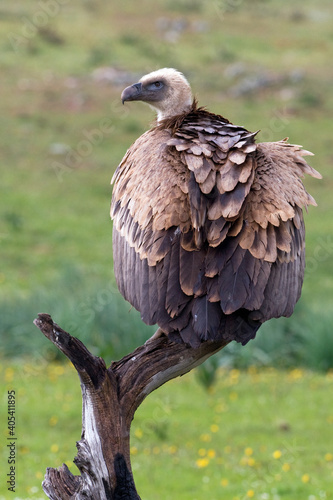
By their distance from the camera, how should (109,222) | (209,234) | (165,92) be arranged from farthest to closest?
(109,222) < (165,92) < (209,234)

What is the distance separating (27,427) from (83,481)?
477 cm

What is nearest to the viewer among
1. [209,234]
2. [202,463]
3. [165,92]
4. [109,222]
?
[209,234]

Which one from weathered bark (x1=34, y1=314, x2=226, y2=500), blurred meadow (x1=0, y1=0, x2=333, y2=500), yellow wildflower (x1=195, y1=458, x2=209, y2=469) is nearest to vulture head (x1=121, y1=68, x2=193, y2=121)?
weathered bark (x1=34, y1=314, x2=226, y2=500)

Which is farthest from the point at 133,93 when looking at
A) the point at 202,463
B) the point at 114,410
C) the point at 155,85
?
the point at 202,463

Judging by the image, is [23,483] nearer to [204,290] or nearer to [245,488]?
[245,488]

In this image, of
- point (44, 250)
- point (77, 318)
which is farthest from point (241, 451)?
point (44, 250)

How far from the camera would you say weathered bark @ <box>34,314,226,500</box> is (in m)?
3.88

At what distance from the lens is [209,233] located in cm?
388

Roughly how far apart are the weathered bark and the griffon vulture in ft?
0.84

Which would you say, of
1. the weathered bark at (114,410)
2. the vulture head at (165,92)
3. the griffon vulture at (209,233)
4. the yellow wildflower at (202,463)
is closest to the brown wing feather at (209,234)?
the griffon vulture at (209,233)

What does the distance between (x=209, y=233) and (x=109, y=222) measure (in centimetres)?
1329

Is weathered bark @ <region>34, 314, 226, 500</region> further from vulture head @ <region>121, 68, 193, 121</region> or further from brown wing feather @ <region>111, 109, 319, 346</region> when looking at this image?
vulture head @ <region>121, 68, 193, 121</region>

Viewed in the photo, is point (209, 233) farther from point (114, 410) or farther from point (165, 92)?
point (165, 92)

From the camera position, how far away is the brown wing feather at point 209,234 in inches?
147
